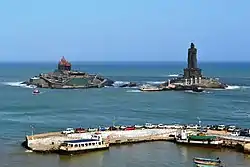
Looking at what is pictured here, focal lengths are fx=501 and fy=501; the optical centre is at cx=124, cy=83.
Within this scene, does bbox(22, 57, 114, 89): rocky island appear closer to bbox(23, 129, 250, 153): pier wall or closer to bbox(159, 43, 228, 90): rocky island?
bbox(159, 43, 228, 90): rocky island

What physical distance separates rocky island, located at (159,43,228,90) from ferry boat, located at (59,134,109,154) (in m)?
84.5

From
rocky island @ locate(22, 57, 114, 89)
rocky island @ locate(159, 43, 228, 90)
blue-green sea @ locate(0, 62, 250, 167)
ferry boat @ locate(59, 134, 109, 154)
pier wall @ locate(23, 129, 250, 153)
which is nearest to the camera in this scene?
blue-green sea @ locate(0, 62, 250, 167)

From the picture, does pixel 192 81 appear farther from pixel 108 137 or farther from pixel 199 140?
pixel 108 137

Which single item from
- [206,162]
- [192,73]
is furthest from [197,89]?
[206,162]

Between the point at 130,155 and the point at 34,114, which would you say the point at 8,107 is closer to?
the point at 34,114

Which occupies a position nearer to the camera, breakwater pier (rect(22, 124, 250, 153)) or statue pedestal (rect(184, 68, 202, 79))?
breakwater pier (rect(22, 124, 250, 153))

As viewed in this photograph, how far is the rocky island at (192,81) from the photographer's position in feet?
455

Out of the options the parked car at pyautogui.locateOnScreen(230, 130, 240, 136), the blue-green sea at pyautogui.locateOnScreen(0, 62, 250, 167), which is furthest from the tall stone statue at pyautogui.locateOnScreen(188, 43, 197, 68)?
the parked car at pyautogui.locateOnScreen(230, 130, 240, 136)

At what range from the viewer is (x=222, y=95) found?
381 feet

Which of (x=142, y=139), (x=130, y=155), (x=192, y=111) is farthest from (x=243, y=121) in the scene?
(x=130, y=155)

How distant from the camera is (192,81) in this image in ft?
471

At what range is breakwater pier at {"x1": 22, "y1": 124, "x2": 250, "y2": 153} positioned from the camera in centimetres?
5269

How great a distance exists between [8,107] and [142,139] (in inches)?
1612

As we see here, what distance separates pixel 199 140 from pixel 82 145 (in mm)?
12854
